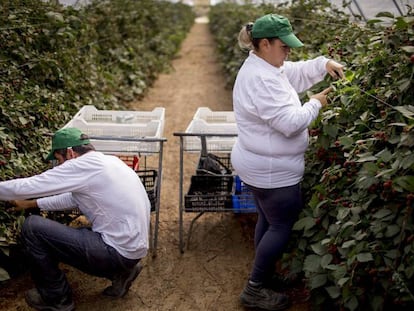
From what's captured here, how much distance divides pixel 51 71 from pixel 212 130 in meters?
2.15

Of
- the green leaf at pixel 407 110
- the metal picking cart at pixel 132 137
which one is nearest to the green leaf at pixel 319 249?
the green leaf at pixel 407 110

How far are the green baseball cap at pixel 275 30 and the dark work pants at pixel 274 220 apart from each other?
87 centimetres

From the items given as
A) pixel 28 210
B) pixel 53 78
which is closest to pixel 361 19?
pixel 53 78

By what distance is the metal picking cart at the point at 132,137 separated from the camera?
14.7ft

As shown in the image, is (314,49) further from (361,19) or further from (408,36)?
(408,36)

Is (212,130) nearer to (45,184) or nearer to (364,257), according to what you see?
(45,184)

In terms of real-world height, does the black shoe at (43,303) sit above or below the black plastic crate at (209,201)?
below

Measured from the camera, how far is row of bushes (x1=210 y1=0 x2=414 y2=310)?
9.09 ft

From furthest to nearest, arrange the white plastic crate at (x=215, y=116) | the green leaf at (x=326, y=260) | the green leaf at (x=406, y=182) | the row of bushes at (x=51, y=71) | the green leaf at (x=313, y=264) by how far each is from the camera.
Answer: the white plastic crate at (x=215, y=116) → the row of bushes at (x=51, y=71) → the green leaf at (x=313, y=264) → the green leaf at (x=326, y=260) → the green leaf at (x=406, y=182)

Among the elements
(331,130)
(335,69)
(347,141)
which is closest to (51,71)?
(335,69)

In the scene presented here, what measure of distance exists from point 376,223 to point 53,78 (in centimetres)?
437

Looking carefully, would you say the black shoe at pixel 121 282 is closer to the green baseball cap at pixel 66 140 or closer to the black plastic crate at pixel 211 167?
the green baseball cap at pixel 66 140

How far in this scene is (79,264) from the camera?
3.78 m

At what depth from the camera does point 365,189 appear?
3016 mm
